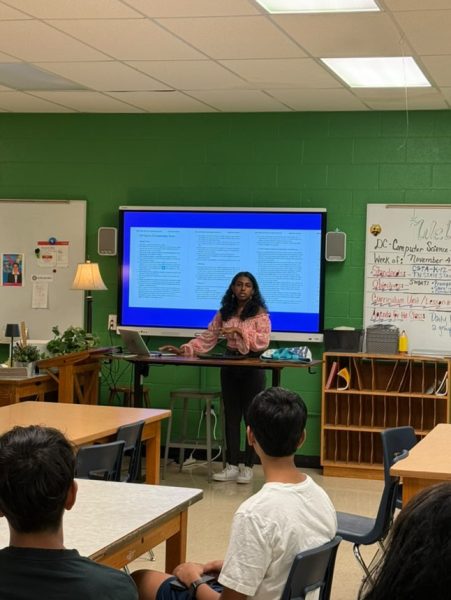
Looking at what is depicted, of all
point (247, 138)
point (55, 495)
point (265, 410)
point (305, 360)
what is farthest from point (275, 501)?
point (247, 138)

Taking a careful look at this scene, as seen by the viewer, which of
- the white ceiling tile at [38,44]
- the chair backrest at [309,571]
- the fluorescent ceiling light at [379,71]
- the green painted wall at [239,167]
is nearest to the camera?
the chair backrest at [309,571]

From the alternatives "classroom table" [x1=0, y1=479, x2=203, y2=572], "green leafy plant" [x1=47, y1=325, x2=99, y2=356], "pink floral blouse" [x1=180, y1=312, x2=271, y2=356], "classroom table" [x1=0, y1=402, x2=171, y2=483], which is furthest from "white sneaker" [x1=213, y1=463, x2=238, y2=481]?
"classroom table" [x1=0, y1=479, x2=203, y2=572]

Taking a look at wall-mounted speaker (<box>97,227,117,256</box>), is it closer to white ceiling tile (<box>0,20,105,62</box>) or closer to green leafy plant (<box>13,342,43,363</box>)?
green leafy plant (<box>13,342,43,363</box>)

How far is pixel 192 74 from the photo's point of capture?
6.61m

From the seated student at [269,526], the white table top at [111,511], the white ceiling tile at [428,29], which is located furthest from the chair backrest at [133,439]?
the white ceiling tile at [428,29]

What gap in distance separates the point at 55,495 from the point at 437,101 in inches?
237

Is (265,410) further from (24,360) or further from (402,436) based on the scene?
(24,360)

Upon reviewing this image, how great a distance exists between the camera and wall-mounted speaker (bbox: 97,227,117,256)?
8.26 meters

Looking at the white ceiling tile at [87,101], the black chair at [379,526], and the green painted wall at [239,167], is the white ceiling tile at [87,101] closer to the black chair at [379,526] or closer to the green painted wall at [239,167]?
the green painted wall at [239,167]

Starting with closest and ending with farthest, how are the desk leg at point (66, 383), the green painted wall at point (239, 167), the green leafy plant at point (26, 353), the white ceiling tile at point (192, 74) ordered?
the white ceiling tile at point (192, 74), the green leafy plant at point (26, 353), the desk leg at point (66, 383), the green painted wall at point (239, 167)

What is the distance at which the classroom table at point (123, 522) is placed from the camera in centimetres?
268

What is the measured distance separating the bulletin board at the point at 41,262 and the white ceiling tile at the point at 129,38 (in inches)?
99.5

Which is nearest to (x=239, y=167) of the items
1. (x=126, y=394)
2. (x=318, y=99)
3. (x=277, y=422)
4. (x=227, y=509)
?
(x=318, y=99)

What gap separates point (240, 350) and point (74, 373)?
1.25 m
